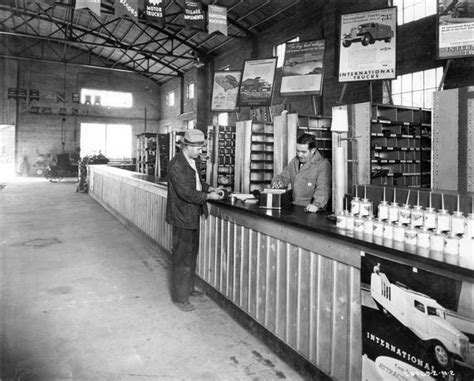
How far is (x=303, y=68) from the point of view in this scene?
761 cm

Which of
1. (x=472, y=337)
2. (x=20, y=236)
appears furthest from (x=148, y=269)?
(x=472, y=337)

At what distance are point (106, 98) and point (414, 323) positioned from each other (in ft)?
78.8

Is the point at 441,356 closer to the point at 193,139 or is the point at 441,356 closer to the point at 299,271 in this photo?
the point at 299,271

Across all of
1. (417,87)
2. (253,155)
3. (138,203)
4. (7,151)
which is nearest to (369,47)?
(417,87)

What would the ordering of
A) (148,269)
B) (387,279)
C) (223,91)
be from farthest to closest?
(223,91), (148,269), (387,279)

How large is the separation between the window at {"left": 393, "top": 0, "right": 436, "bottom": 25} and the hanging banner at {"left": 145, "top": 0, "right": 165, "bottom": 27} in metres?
5.17

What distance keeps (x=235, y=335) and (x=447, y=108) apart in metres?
4.30

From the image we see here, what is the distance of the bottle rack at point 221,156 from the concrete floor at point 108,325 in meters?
2.76

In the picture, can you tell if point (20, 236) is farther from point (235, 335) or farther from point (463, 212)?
point (463, 212)

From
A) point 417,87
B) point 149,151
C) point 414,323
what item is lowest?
point 414,323

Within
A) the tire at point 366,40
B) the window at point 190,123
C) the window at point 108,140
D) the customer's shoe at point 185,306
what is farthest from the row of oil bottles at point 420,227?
the window at point 108,140

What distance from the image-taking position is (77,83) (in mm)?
22406

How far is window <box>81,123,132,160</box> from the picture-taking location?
22.9 meters

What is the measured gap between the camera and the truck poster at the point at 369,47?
237 inches
